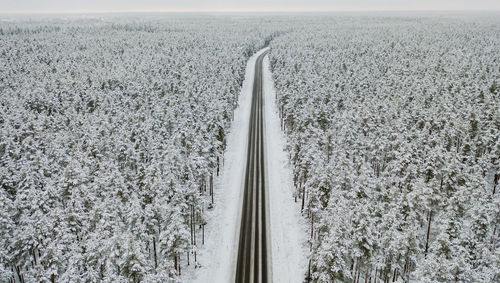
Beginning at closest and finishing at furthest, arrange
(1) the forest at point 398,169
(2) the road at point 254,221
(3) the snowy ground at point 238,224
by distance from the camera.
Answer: (1) the forest at point 398,169 → (2) the road at point 254,221 → (3) the snowy ground at point 238,224

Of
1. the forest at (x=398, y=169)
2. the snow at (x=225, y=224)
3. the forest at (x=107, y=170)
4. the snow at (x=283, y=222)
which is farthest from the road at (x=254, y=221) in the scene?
the forest at (x=107, y=170)

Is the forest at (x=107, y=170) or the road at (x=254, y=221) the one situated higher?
the forest at (x=107, y=170)

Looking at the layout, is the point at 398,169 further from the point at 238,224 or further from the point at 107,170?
the point at 107,170

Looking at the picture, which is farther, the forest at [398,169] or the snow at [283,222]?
the snow at [283,222]

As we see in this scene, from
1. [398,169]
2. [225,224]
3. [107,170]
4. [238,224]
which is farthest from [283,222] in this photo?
[107,170]

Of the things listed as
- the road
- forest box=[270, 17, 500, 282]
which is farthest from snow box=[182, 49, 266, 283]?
forest box=[270, 17, 500, 282]

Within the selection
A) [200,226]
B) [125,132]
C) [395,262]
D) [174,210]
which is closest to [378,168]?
[395,262]

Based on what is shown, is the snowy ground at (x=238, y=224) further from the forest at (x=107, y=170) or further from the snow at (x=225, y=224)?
the forest at (x=107, y=170)
